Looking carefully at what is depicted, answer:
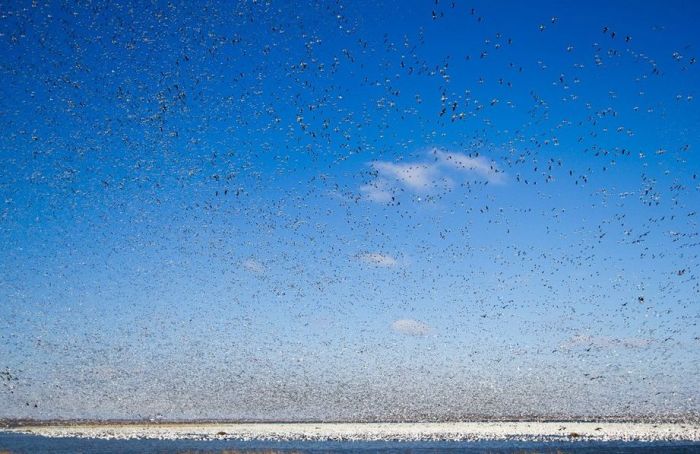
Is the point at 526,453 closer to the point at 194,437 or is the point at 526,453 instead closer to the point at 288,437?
the point at 288,437

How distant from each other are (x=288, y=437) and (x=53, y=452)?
43.3 meters

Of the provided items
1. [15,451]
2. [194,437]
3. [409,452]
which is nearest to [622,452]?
[409,452]

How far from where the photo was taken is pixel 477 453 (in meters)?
59.9

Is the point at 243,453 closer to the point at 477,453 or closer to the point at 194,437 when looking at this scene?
the point at 477,453

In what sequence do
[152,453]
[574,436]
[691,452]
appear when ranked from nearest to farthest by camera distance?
1. [691,452]
2. [152,453]
3. [574,436]

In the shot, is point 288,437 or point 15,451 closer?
point 15,451

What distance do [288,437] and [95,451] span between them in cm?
4071

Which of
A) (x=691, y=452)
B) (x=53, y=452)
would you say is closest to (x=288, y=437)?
(x=53, y=452)

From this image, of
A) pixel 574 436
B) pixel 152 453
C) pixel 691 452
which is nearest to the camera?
pixel 691 452

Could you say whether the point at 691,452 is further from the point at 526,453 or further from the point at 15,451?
the point at 15,451

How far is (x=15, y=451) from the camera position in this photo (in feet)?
203

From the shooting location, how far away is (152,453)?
59.4 meters

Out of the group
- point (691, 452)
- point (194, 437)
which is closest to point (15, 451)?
point (194, 437)

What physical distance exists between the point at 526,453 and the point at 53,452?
5053 centimetres
